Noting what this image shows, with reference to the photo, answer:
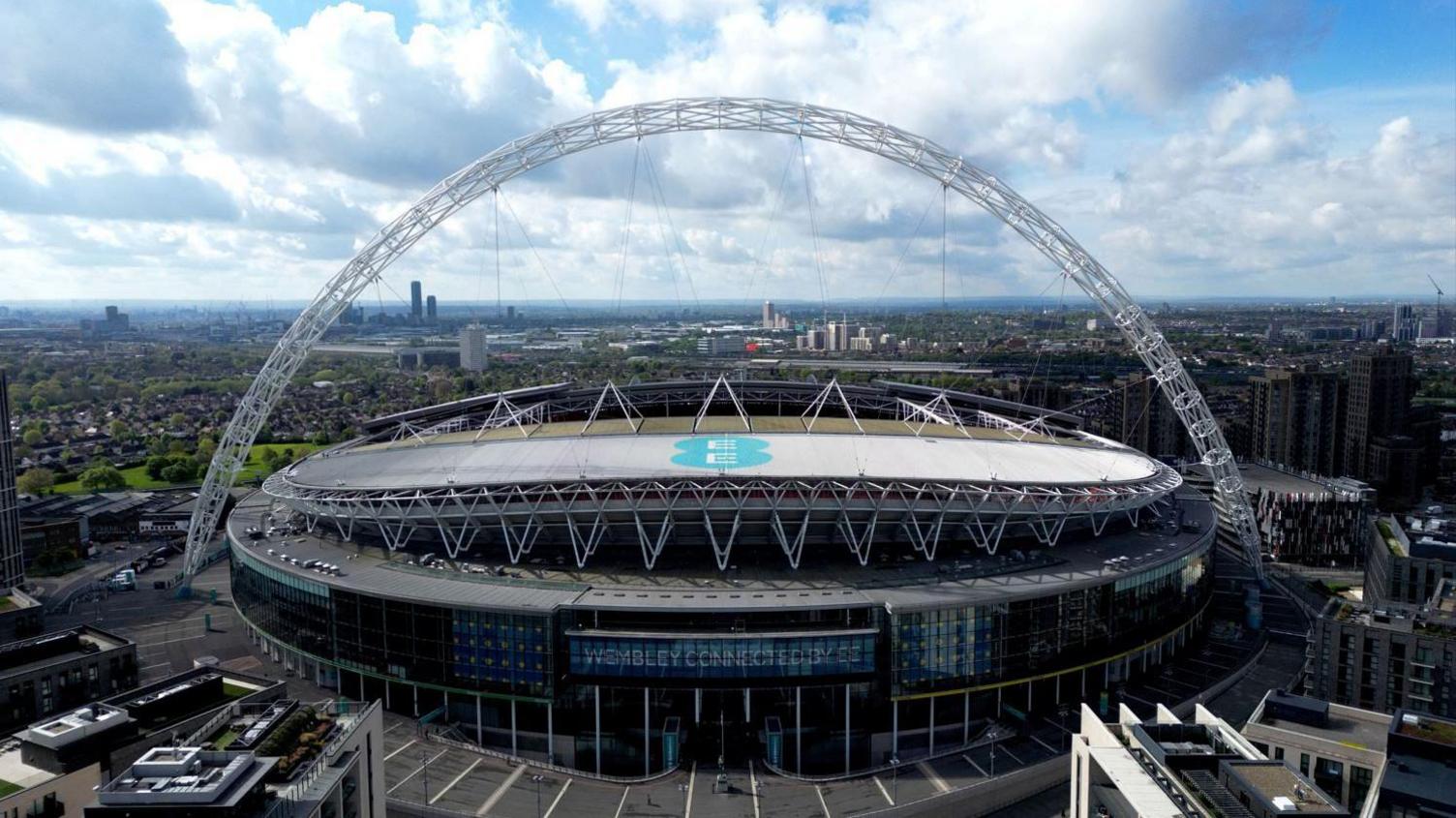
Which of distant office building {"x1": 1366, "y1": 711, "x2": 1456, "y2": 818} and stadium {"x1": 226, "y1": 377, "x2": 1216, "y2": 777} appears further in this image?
stadium {"x1": 226, "y1": 377, "x2": 1216, "y2": 777}

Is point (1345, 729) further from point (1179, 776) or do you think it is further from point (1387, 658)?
point (1179, 776)

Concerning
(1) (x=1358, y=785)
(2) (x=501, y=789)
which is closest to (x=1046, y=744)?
(1) (x=1358, y=785)

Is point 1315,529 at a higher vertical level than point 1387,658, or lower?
lower

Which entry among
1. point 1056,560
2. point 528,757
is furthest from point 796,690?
point 1056,560

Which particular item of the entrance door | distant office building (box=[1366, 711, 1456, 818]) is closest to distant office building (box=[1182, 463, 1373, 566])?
distant office building (box=[1366, 711, 1456, 818])

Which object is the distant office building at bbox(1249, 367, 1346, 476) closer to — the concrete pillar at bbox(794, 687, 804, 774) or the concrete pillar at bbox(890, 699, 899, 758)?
the concrete pillar at bbox(890, 699, 899, 758)

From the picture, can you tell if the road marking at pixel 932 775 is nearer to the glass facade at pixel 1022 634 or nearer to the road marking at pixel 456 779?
the glass facade at pixel 1022 634
